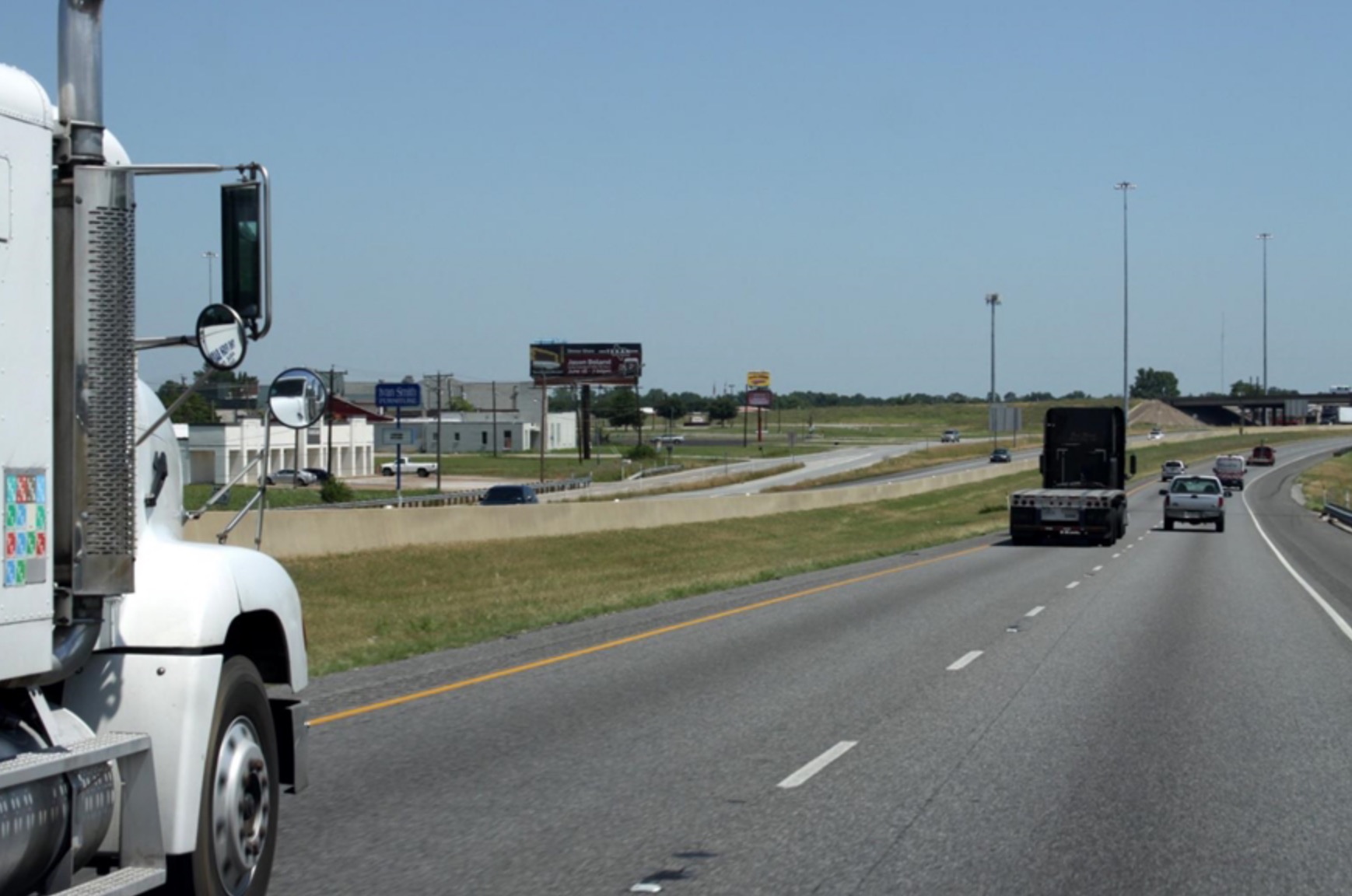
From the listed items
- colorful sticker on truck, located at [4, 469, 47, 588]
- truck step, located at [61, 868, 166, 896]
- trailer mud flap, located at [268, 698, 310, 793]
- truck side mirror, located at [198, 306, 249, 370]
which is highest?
truck side mirror, located at [198, 306, 249, 370]

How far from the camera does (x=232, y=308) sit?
564 centimetres

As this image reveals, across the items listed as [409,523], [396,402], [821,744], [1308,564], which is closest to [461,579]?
[409,523]

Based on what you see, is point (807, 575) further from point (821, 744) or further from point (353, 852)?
point (353, 852)

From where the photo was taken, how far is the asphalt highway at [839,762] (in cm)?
753

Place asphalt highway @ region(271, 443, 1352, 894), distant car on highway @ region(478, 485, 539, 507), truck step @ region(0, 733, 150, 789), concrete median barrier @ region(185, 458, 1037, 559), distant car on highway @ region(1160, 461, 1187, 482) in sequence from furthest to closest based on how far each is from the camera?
distant car on highway @ region(1160, 461, 1187, 482) < distant car on highway @ region(478, 485, 539, 507) < concrete median barrier @ region(185, 458, 1037, 559) < asphalt highway @ region(271, 443, 1352, 894) < truck step @ region(0, 733, 150, 789)

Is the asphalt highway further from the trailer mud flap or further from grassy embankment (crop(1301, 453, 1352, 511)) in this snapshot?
grassy embankment (crop(1301, 453, 1352, 511))

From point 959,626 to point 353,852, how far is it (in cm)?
1282

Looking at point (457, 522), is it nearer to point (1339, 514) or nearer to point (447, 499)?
point (447, 499)

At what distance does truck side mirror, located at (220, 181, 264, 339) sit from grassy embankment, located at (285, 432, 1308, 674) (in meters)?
9.80

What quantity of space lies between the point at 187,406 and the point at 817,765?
478cm

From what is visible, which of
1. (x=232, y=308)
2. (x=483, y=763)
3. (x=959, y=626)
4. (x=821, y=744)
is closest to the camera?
(x=232, y=308)

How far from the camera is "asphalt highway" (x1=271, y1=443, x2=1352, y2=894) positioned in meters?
7.53

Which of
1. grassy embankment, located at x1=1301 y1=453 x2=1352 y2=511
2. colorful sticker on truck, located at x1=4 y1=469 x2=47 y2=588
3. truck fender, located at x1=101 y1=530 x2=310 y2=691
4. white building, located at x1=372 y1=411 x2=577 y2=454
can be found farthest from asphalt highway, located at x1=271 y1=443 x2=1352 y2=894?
white building, located at x1=372 y1=411 x2=577 y2=454

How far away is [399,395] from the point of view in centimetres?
4509
